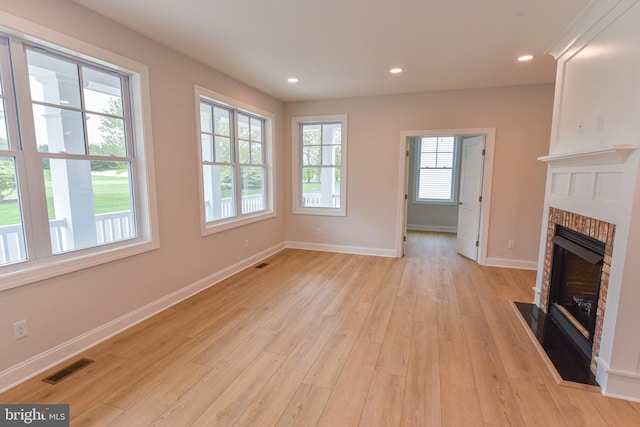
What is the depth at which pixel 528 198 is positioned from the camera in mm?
4422

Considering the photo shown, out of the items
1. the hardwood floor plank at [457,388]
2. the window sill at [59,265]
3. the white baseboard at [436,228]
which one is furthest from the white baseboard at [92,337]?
the white baseboard at [436,228]

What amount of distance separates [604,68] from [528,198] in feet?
8.62

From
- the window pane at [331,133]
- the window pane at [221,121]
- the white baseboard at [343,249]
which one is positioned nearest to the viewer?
the window pane at [221,121]

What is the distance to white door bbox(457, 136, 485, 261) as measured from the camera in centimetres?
475

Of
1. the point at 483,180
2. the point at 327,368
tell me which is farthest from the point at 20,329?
the point at 483,180

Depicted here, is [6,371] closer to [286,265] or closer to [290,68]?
[286,265]

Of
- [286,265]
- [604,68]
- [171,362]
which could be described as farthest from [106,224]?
[604,68]

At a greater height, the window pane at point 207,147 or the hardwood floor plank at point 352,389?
the window pane at point 207,147

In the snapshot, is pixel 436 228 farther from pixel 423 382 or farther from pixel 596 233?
pixel 423 382

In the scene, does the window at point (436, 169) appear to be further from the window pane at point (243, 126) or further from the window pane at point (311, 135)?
the window pane at point (243, 126)

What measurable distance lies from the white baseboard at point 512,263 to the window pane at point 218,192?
398cm

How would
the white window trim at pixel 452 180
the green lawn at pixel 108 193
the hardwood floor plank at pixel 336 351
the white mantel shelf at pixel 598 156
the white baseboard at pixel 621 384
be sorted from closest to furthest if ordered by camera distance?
1. the white mantel shelf at pixel 598 156
2. the white baseboard at pixel 621 384
3. the hardwood floor plank at pixel 336 351
4. the green lawn at pixel 108 193
5. the white window trim at pixel 452 180

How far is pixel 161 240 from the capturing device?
304cm

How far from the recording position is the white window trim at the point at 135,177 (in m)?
1.97
